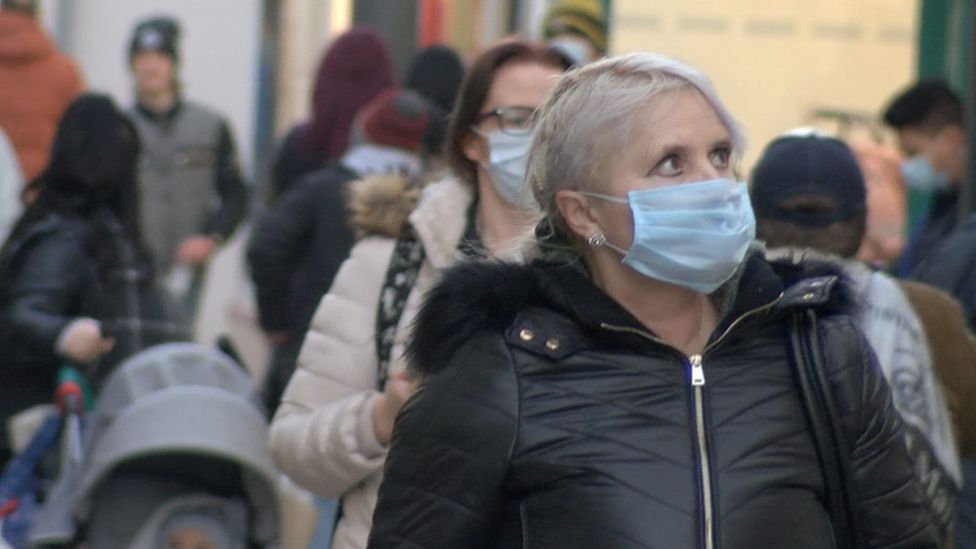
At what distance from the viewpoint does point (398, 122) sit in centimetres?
732

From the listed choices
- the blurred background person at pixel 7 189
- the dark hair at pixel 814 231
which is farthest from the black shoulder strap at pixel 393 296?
the blurred background person at pixel 7 189

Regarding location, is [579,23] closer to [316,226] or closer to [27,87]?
[316,226]

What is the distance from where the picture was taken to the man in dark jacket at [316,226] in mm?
7336

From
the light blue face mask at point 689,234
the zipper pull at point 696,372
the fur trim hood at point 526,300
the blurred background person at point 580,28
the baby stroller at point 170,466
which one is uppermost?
the light blue face mask at point 689,234

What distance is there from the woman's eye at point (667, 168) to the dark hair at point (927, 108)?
5.57 meters

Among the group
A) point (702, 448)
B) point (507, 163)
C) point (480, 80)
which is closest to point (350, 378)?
point (507, 163)

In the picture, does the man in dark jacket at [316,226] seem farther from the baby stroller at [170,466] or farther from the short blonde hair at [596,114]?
the short blonde hair at [596,114]

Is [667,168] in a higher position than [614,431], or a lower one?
higher

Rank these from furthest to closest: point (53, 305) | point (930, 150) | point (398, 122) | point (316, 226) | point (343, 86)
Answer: point (343, 86) → point (930, 150) → point (316, 226) → point (398, 122) → point (53, 305)

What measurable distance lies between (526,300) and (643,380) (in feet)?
0.73

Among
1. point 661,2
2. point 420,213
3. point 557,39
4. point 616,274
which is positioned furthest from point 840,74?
point 616,274

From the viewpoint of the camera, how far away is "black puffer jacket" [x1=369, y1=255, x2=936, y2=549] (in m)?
3.16

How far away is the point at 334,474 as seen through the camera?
4.43 meters

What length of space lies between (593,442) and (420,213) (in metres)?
1.43
